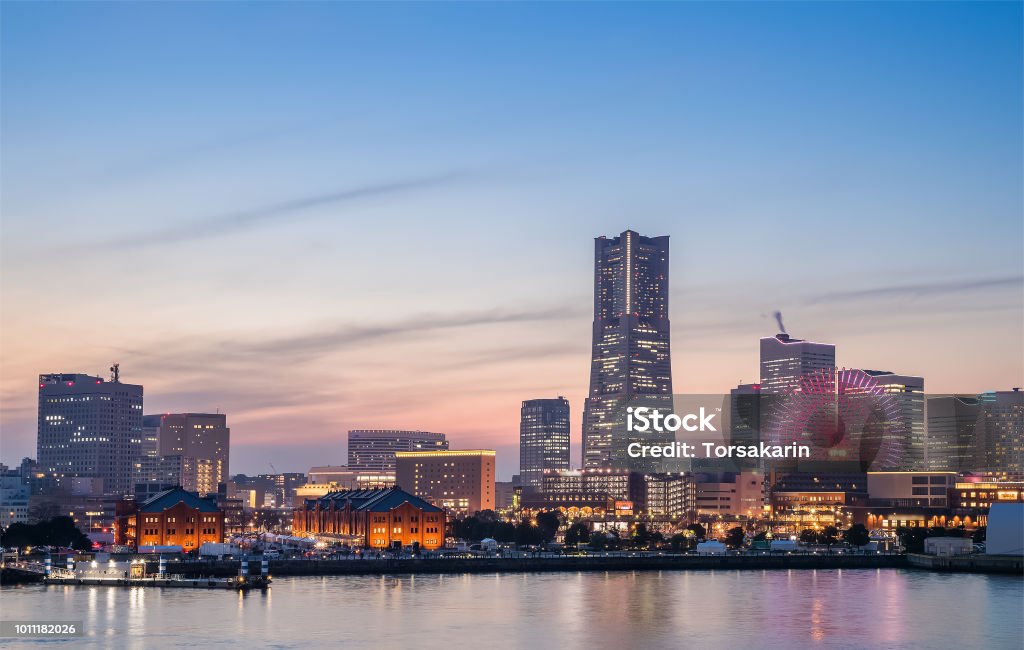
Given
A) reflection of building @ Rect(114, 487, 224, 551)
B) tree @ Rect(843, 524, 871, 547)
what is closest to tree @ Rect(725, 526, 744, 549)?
tree @ Rect(843, 524, 871, 547)

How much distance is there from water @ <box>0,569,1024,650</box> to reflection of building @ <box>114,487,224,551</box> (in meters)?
30.0

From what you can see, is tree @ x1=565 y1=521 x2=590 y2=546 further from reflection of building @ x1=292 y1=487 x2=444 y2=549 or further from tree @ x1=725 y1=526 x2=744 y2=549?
reflection of building @ x1=292 y1=487 x2=444 y2=549

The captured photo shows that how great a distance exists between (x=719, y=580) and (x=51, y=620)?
59.1 meters

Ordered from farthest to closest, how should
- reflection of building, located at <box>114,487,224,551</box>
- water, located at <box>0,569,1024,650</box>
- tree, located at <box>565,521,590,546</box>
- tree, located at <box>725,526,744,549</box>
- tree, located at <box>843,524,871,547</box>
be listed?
tree, located at <box>725,526,744,549</box>, tree, located at <box>565,521,590,546</box>, tree, located at <box>843,524,871,547</box>, reflection of building, located at <box>114,487,224,551</box>, water, located at <box>0,569,1024,650</box>

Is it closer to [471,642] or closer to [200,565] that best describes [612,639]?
[471,642]

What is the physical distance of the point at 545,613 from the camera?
89000 mm

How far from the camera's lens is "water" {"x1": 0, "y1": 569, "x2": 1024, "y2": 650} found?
76.0 metres

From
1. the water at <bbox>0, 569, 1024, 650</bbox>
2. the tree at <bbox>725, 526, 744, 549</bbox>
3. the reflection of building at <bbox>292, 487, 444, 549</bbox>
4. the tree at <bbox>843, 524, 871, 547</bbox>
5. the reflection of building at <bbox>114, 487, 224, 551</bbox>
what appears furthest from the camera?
the tree at <bbox>725, 526, 744, 549</bbox>

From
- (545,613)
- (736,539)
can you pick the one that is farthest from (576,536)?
(545,613)

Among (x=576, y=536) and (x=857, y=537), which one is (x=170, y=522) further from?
(x=857, y=537)

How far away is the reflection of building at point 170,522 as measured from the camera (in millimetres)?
141375

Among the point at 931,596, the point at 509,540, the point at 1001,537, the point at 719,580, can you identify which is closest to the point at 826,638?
the point at 931,596

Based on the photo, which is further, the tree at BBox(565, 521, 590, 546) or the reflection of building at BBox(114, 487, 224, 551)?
the tree at BBox(565, 521, 590, 546)

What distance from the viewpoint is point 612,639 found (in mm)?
76875
